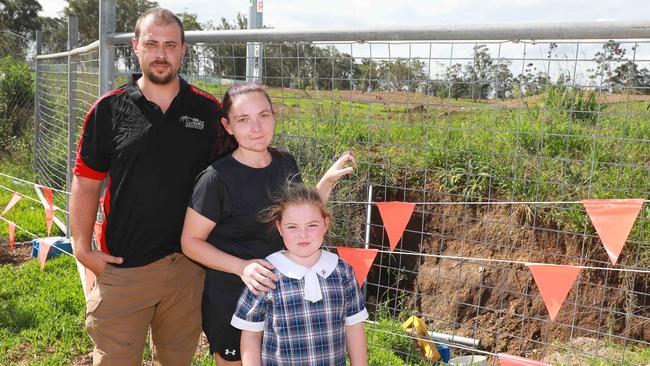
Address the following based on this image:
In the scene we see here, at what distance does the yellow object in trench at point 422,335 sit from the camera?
4430 mm

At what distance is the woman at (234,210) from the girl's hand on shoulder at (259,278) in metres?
0.06

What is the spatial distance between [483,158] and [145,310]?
3242 millimetres

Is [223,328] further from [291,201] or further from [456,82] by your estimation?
[456,82]

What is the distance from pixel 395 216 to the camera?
11.1 ft

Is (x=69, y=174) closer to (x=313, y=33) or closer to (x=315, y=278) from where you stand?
(x=313, y=33)

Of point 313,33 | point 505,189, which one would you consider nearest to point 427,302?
point 505,189

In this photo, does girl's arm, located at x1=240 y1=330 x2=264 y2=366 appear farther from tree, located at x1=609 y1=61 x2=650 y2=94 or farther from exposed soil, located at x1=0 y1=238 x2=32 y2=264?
exposed soil, located at x1=0 y1=238 x2=32 y2=264

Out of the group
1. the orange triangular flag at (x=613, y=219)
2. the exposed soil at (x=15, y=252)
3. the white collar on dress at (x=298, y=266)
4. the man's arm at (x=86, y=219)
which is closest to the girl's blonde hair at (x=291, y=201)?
the white collar on dress at (x=298, y=266)

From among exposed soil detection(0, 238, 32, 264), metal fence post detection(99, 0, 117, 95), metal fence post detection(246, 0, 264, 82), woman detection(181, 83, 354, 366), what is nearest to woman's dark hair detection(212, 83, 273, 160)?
woman detection(181, 83, 354, 366)

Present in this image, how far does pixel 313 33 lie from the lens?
313 centimetres

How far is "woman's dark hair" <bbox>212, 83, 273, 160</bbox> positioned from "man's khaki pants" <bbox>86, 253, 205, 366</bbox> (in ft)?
2.09

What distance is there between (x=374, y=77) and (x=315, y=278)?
4.86 feet

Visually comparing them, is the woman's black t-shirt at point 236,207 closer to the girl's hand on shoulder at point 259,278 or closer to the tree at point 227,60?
the girl's hand on shoulder at point 259,278

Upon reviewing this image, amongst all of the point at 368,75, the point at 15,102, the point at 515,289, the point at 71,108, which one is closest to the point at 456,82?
the point at 368,75
